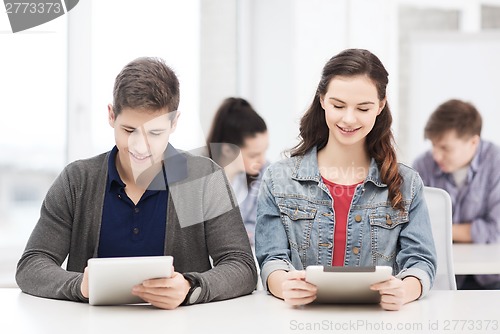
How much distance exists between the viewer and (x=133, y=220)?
188cm

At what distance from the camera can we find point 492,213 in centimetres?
354

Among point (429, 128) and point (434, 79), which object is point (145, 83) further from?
point (434, 79)

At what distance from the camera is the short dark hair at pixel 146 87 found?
177cm

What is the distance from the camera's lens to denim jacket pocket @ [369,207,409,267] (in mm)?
1899

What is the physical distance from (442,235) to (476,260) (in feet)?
→ 2.26

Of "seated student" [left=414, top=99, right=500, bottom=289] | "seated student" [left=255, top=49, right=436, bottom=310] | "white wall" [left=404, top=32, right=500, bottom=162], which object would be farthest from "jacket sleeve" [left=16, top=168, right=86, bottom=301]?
"white wall" [left=404, top=32, right=500, bottom=162]

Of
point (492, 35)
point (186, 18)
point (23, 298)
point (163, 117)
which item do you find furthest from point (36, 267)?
point (492, 35)

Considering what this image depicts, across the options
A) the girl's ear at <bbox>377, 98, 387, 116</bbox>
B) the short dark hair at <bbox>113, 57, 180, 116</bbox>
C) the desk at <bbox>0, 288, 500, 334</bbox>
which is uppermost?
the short dark hair at <bbox>113, 57, 180, 116</bbox>

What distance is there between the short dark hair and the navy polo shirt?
148 millimetres

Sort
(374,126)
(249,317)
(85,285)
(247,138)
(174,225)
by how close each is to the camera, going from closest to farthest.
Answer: (249,317), (85,285), (174,225), (374,126), (247,138)

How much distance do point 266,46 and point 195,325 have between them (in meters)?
3.72

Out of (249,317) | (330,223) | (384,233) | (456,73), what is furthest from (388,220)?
(456,73)

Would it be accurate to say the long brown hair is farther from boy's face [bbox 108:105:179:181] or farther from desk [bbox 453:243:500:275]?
desk [bbox 453:243:500:275]

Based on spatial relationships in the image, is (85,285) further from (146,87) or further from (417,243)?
(417,243)
